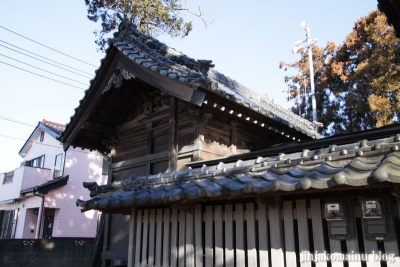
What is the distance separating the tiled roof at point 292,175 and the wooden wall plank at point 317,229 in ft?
1.56

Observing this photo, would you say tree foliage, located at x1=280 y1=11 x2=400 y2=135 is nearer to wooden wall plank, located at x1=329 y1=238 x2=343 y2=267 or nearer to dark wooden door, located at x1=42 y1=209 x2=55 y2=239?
wooden wall plank, located at x1=329 y1=238 x2=343 y2=267

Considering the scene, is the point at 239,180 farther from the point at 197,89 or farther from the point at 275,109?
the point at 275,109

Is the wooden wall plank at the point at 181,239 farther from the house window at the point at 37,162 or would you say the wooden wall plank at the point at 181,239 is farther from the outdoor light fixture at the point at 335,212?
the house window at the point at 37,162

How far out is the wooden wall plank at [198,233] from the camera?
493 cm

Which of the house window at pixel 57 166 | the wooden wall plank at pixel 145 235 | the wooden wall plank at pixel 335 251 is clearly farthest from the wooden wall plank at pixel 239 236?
the house window at pixel 57 166

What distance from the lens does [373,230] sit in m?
3.48

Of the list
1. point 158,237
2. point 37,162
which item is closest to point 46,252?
point 158,237

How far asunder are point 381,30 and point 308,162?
59.0 feet

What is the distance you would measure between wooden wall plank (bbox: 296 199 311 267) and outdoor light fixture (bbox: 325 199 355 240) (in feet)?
0.93

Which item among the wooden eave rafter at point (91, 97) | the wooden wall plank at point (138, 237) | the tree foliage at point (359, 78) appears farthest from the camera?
the tree foliage at point (359, 78)

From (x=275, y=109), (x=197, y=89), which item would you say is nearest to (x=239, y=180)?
(x=197, y=89)

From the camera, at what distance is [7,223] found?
25016 millimetres

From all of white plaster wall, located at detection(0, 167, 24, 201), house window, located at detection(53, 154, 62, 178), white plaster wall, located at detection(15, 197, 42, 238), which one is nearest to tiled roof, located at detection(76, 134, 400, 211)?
white plaster wall, located at detection(15, 197, 42, 238)

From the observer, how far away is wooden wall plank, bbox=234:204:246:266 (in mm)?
4414
